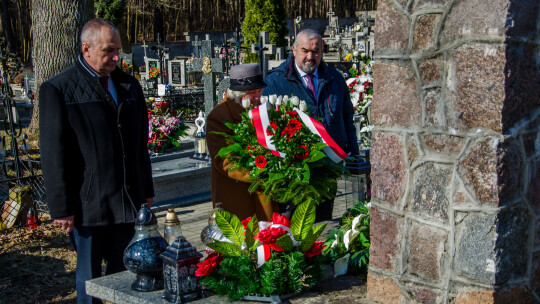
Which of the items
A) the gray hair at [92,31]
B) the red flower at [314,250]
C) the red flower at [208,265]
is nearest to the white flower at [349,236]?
the red flower at [314,250]

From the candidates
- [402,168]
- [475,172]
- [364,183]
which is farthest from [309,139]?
[364,183]

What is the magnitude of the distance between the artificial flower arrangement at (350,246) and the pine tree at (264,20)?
23180mm

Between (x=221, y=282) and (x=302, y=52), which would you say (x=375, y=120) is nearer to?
(x=221, y=282)

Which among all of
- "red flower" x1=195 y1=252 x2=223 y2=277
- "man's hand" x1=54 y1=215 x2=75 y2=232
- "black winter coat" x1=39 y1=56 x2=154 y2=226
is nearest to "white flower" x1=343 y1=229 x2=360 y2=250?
"red flower" x1=195 y1=252 x2=223 y2=277

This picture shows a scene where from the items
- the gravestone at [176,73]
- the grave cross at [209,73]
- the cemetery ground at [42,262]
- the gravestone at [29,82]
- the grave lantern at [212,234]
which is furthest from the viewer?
the gravestone at [29,82]

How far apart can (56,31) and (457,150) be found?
9189 mm

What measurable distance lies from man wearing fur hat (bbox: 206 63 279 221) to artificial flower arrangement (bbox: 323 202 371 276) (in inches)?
27.1

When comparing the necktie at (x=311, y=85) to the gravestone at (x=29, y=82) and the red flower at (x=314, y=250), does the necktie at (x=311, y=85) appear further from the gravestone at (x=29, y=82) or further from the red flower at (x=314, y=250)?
the gravestone at (x=29, y=82)

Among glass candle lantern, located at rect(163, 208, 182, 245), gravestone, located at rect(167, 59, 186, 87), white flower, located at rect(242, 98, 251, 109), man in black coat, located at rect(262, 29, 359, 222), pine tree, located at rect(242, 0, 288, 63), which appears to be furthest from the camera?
pine tree, located at rect(242, 0, 288, 63)

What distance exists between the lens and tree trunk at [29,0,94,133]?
10.4 meters

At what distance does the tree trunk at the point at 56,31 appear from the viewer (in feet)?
34.0

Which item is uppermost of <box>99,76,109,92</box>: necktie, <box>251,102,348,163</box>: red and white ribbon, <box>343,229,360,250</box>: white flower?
<box>99,76,109,92</box>: necktie

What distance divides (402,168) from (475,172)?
0.36 meters

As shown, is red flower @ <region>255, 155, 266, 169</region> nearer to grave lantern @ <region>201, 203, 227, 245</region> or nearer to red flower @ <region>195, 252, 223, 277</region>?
grave lantern @ <region>201, 203, 227, 245</region>
